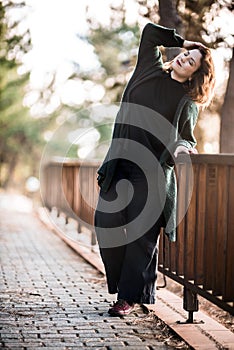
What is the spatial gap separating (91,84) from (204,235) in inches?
576

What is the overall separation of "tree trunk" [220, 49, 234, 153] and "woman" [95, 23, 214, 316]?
7.08 feet

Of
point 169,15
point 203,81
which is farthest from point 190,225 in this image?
point 169,15

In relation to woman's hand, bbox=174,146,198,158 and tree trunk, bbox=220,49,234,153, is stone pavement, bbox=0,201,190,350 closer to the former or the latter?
woman's hand, bbox=174,146,198,158

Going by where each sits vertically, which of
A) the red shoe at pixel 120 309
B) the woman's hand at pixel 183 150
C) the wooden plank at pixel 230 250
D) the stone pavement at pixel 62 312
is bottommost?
the stone pavement at pixel 62 312

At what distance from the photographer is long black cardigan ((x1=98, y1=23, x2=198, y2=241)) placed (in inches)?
177

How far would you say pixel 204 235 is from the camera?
4.20 metres

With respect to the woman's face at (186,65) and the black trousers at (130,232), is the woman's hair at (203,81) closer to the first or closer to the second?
the woman's face at (186,65)

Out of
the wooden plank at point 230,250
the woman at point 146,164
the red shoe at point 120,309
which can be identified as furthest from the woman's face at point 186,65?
the red shoe at point 120,309

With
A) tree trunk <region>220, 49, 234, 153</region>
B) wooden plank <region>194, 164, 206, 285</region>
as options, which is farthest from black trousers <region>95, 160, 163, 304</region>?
tree trunk <region>220, 49, 234, 153</region>

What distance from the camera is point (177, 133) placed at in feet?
14.8

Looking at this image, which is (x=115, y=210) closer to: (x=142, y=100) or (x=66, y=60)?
(x=142, y=100)

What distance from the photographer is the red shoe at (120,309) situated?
4594mm

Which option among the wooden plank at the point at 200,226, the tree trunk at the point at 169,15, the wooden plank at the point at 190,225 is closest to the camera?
the wooden plank at the point at 200,226

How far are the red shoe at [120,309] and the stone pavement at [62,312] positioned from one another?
0.04m
